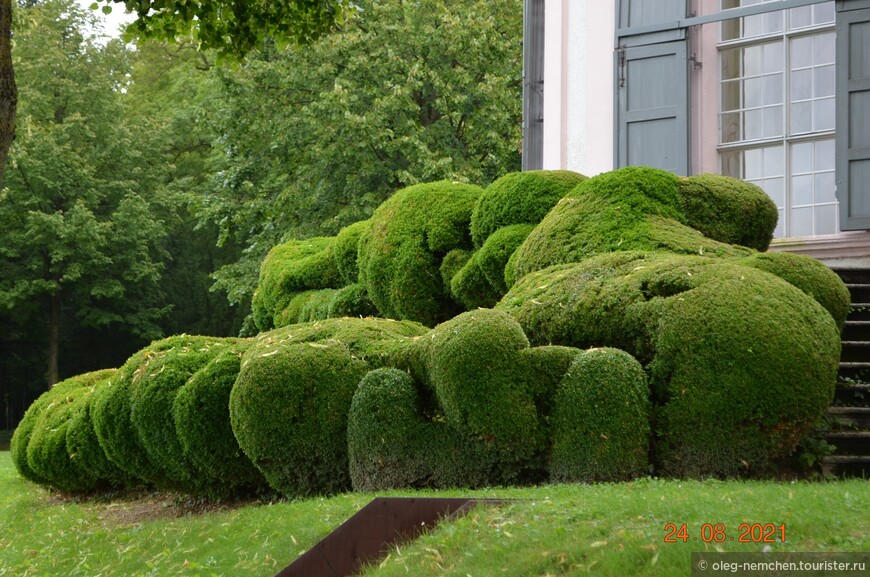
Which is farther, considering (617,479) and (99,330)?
(99,330)

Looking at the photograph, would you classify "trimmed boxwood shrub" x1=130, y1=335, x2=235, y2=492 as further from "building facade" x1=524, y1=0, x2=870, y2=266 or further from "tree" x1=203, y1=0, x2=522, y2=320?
"tree" x1=203, y1=0, x2=522, y2=320

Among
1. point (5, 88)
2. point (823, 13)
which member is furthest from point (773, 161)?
point (5, 88)

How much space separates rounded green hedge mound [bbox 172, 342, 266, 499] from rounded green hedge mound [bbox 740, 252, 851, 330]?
438 centimetres

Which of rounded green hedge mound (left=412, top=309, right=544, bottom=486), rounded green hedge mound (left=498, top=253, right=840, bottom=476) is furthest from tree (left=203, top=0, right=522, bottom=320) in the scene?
rounded green hedge mound (left=498, top=253, right=840, bottom=476)

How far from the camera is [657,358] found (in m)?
7.47

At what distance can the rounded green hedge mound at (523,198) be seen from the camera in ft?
36.2

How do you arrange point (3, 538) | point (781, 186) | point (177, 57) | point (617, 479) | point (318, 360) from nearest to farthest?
1. point (617, 479)
2. point (318, 360)
3. point (3, 538)
4. point (781, 186)
5. point (177, 57)

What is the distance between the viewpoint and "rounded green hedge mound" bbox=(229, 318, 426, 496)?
853 cm

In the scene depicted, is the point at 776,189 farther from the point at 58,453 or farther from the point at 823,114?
the point at 58,453

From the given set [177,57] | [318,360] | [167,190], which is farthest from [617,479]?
[177,57]

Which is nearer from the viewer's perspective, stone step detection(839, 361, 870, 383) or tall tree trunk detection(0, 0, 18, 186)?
tall tree trunk detection(0, 0, 18, 186)

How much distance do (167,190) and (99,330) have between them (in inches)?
200

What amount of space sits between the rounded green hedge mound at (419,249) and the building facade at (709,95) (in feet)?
7.99

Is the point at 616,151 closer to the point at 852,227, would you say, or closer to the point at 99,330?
the point at 852,227
